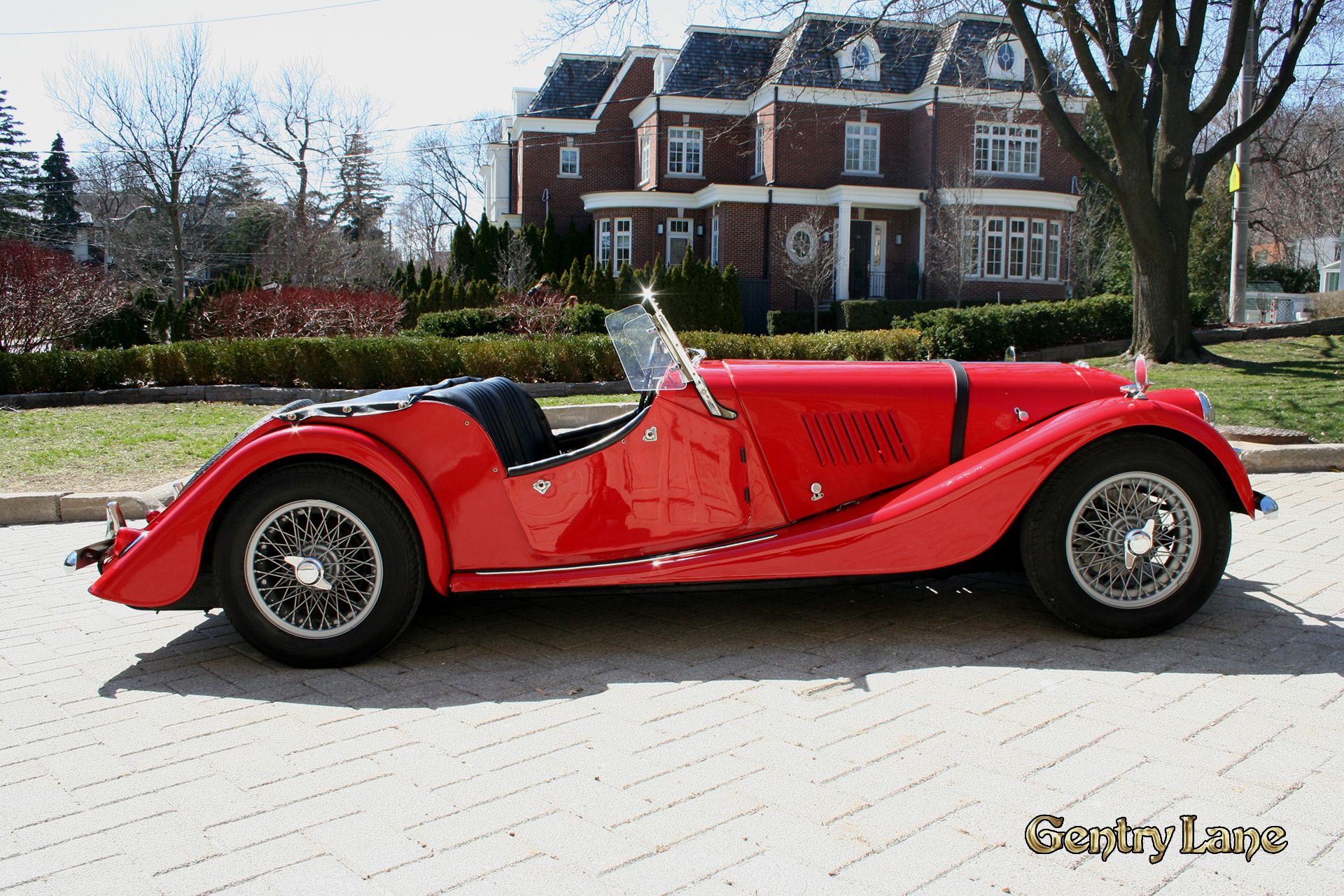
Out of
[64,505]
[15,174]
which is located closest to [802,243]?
[64,505]

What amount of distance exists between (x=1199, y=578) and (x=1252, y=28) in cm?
1803

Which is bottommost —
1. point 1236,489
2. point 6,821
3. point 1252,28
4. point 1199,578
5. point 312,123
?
point 6,821

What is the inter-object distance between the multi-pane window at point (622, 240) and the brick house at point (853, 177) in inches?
2.1

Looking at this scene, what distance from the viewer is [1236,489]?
13.3ft

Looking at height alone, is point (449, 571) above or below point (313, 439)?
below

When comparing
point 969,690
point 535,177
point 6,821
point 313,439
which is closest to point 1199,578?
point 969,690

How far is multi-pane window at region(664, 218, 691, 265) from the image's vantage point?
34.0 meters

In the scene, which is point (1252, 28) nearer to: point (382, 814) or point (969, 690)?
point (969, 690)

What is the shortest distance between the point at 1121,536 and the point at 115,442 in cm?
965

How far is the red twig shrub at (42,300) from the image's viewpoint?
16641mm

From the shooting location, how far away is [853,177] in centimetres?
3272

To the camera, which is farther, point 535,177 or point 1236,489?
point 535,177

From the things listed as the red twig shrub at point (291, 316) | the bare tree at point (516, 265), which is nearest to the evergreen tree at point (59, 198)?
the bare tree at point (516, 265)

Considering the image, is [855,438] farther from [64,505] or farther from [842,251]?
[842,251]
